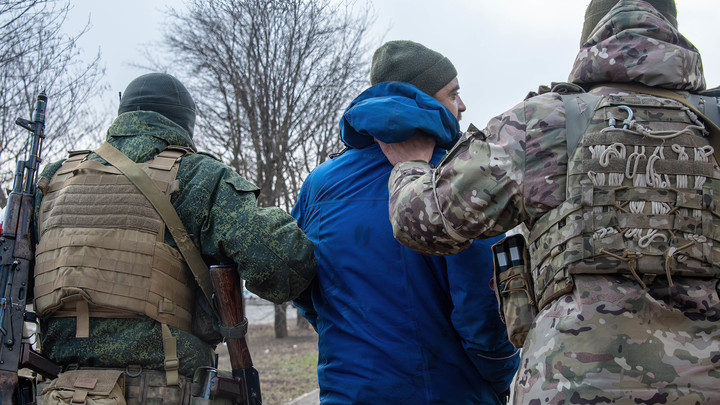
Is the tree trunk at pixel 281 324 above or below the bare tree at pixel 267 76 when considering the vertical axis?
below

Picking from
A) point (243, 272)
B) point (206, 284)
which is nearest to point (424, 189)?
point (243, 272)

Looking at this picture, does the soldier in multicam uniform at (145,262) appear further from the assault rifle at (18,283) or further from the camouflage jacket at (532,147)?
the camouflage jacket at (532,147)

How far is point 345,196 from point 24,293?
1546mm

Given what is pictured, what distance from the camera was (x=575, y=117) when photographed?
1.96 m

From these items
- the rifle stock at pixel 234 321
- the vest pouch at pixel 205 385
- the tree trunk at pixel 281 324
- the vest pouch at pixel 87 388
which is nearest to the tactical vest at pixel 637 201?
the rifle stock at pixel 234 321

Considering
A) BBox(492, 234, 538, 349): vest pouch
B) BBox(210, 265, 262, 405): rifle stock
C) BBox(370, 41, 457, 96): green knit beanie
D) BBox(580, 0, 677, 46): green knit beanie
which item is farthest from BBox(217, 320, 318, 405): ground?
BBox(580, 0, 677, 46): green knit beanie

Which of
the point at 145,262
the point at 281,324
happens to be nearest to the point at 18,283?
the point at 145,262

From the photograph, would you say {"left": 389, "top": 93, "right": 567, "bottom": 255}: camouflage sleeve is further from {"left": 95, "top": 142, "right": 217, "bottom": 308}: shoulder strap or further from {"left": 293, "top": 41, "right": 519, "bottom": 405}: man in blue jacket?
{"left": 95, "top": 142, "right": 217, "bottom": 308}: shoulder strap

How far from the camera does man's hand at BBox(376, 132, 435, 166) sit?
254 centimetres

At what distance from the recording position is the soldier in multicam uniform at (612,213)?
1.75m

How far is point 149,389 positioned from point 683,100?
2317 millimetres

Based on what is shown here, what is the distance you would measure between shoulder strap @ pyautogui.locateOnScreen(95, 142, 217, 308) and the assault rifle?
0.45m

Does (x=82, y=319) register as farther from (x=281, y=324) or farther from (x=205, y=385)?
(x=281, y=324)

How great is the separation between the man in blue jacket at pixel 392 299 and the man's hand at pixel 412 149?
0.05 metres
